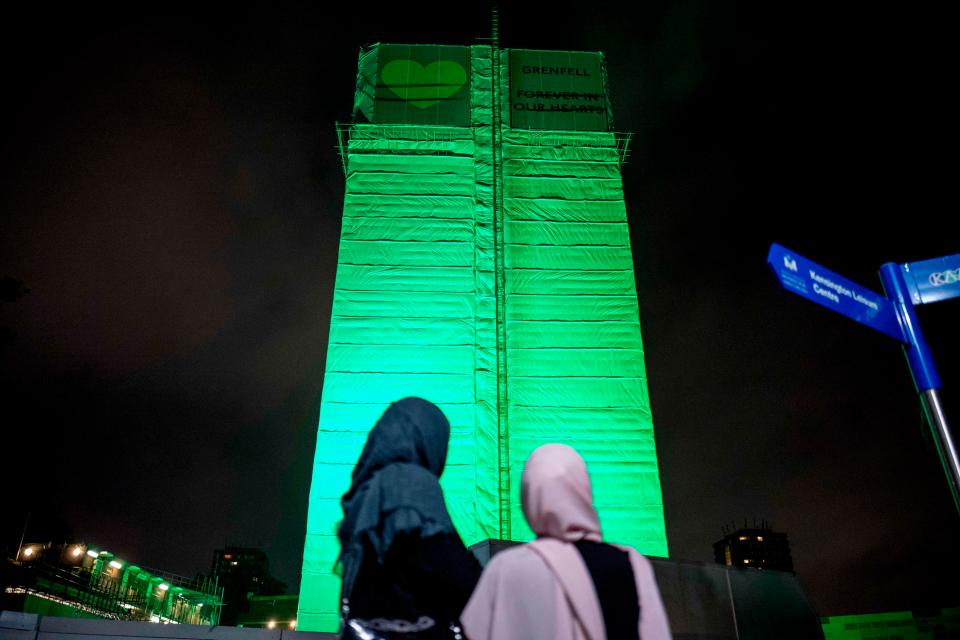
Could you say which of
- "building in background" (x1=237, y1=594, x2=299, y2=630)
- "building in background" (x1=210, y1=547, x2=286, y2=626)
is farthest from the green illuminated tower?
"building in background" (x1=210, y1=547, x2=286, y2=626)

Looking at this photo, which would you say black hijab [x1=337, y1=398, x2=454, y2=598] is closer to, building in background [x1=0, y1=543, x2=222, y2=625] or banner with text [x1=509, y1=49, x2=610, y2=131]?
banner with text [x1=509, y1=49, x2=610, y2=131]

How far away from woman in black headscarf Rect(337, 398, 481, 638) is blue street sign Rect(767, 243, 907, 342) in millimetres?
1789

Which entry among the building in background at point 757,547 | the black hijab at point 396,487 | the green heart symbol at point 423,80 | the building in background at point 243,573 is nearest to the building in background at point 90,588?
the green heart symbol at point 423,80

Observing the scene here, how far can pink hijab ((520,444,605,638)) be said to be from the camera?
1.26 m

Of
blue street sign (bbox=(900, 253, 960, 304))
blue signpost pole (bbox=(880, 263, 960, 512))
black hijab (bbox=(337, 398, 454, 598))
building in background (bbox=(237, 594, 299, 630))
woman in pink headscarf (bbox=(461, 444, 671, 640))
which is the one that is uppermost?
building in background (bbox=(237, 594, 299, 630))

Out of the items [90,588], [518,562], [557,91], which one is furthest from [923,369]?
[90,588]

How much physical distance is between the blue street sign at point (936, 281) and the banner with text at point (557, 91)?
9.57 meters

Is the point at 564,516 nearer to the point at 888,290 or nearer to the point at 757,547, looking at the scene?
the point at 888,290

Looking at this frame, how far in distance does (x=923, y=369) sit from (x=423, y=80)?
10.9m

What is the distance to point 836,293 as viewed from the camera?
104 inches

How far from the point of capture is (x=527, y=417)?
32.7ft

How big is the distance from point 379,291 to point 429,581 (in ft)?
30.1

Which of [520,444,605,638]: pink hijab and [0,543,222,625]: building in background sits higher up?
[0,543,222,625]: building in background

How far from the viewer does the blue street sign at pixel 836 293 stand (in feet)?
8.61
